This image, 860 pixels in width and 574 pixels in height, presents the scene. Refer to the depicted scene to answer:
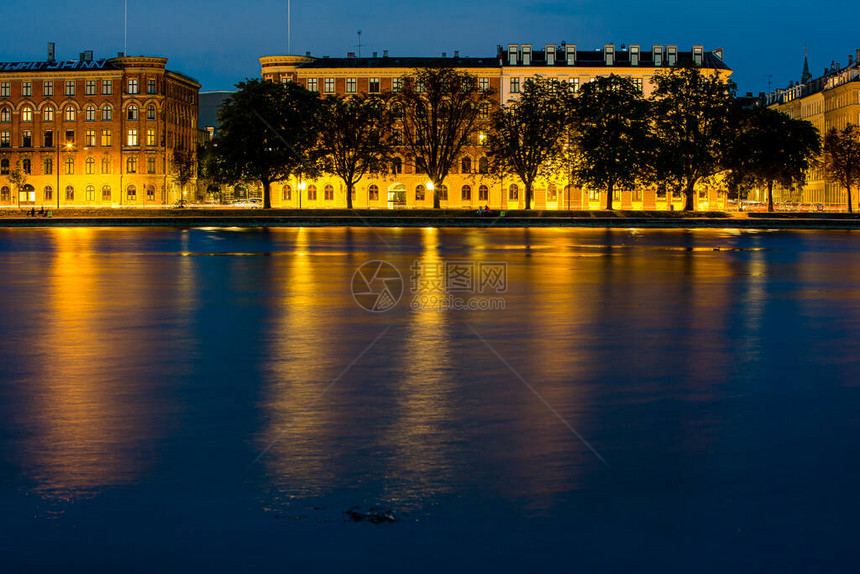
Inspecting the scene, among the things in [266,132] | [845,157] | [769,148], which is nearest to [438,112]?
[266,132]

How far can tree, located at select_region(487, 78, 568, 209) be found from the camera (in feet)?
298

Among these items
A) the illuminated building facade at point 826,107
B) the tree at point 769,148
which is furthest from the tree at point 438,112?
the illuminated building facade at point 826,107

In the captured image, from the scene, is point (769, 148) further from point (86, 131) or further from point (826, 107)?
point (86, 131)

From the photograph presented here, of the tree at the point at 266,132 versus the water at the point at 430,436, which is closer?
the water at the point at 430,436

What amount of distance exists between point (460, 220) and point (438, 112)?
18600 mm

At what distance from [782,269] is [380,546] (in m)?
27.3

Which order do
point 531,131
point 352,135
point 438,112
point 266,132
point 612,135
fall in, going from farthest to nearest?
1. point 438,112
2. point 352,135
3. point 531,131
4. point 266,132
5. point 612,135

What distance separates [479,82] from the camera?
122m

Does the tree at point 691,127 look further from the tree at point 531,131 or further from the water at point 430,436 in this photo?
the water at point 430,436

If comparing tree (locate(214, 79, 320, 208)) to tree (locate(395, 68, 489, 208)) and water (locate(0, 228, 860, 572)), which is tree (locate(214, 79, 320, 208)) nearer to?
tree (locate(395, 68, 489, 208))

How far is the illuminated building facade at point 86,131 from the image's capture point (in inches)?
5059

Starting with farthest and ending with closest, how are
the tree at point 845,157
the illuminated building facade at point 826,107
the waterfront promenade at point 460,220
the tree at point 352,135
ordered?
1. the illuminated building facade at point 826,107
2. the tree at point 845,157
3. the tree at point 352,135
4. the waterfront promenade at point 460,220

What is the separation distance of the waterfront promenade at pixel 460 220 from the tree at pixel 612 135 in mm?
3297

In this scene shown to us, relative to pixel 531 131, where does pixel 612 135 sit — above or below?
below
